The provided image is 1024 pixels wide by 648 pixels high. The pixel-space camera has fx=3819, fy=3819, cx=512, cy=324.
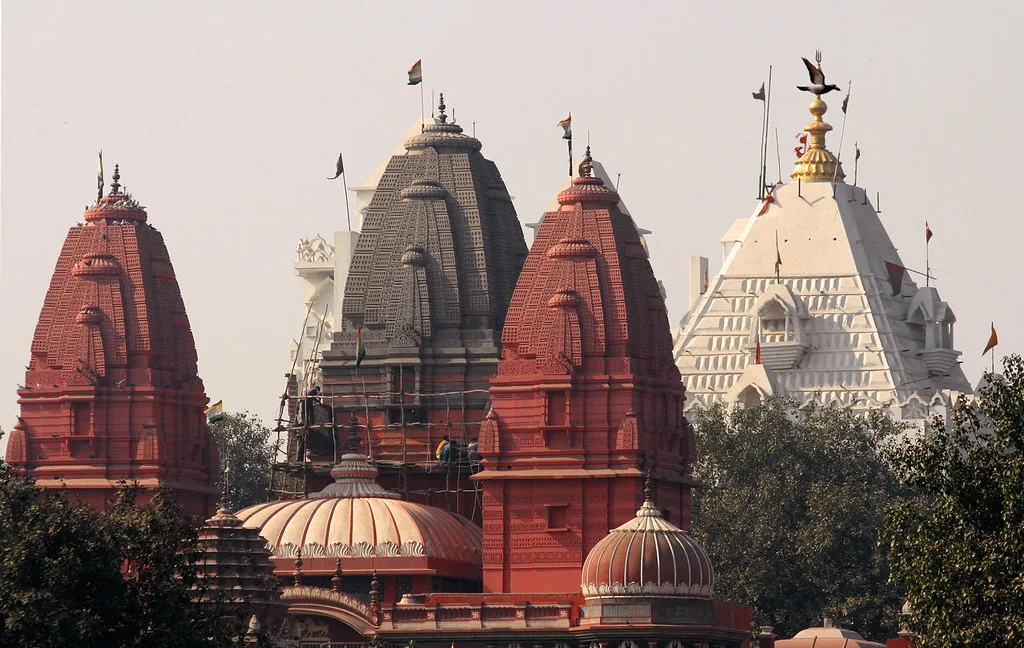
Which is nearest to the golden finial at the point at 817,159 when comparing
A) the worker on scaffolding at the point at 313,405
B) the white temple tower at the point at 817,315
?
the white temple tower at the point at 817,315

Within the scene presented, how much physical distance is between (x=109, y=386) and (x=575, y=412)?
1173cm

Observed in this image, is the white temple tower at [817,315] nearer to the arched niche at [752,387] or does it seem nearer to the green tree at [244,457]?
the arched niche at [752,387]

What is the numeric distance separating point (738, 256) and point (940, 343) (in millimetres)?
7463

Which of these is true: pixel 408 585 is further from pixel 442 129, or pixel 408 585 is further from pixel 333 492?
pixel 442 129

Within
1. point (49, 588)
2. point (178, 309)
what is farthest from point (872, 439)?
point (49, 588)

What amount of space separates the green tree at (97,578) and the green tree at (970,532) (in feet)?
42.1

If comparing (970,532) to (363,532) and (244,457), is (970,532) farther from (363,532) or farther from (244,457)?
(244,457)

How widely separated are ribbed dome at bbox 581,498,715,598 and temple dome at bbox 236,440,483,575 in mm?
5508

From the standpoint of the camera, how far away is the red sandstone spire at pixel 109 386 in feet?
294

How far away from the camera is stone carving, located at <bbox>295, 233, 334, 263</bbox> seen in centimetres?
13262

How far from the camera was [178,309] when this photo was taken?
92.2 metres

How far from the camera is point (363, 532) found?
84875 millimetres

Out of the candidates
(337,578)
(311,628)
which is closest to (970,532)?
(311,628)

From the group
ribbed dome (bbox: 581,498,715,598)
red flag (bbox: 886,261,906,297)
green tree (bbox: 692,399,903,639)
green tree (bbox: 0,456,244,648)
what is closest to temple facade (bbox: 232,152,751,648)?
ribbed dome (bbox: 581,498,715,598)
